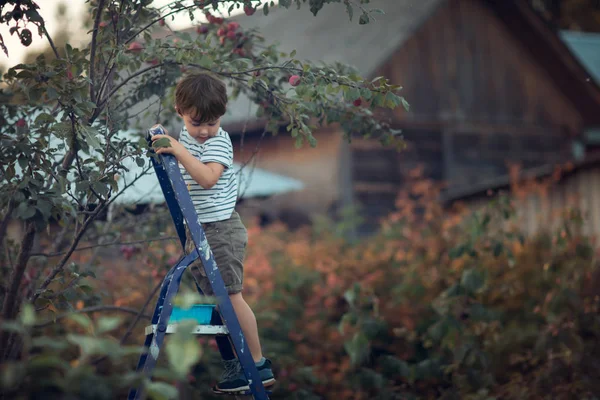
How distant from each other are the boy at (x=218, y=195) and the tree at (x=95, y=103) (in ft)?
0.75

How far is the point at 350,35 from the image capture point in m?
13.5

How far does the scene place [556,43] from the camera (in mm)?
13305

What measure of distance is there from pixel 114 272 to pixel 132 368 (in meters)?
2.10

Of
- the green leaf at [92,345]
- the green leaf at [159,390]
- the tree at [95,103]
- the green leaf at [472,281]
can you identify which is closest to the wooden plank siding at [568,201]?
Result: the green leaf at [472,281]

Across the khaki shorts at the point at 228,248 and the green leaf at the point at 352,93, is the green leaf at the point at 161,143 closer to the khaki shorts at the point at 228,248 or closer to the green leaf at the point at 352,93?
the khaki shorts at the point at 228,248

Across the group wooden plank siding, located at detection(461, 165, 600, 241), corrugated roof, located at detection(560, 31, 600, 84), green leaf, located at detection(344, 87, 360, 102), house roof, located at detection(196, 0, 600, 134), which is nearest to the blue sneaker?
green leaf, located at detection(344, 87, 360, 102)

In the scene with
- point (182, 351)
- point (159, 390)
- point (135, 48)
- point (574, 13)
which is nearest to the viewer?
point (182, 351)

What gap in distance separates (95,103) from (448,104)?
1067 centimetres

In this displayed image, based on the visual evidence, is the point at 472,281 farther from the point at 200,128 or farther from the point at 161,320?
the point at 161,320

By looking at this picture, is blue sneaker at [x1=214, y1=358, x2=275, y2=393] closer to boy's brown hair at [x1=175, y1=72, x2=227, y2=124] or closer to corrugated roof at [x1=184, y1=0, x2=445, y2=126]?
boy's brown hair at [x1=175, y1=72, x2=227, y2=124]

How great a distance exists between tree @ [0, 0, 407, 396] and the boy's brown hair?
0.72ft

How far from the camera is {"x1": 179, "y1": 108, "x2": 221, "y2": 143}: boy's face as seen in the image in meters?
2.96

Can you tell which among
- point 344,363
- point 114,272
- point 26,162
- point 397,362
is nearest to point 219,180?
point 26,162

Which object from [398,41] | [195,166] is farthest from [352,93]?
[398,41]
